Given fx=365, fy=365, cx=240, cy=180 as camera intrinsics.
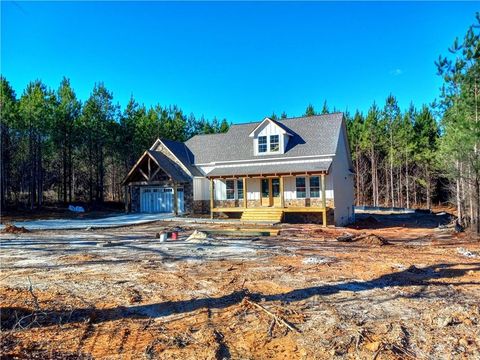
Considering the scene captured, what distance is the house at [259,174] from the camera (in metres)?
22.2

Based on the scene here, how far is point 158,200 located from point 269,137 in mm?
10123

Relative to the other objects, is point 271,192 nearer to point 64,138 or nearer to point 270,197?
point 270,197

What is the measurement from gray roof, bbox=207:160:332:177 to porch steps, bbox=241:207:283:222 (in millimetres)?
2356

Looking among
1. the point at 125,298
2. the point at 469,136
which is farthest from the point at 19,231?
the point at 469,136

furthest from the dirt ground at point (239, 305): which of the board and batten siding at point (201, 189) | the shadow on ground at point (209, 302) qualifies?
the board and batten siding at point (201, 189)

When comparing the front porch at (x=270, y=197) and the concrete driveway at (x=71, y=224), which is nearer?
the concrete driveway at (x=71, y=224)

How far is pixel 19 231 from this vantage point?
16.1 metres

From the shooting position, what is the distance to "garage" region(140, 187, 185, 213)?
90.1 feet

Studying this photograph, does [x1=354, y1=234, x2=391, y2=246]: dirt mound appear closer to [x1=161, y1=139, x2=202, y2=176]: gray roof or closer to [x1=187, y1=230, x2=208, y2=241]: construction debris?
[x1=187, y1=230, x2=208, y2=241]: construction debris

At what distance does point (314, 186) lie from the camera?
2225cm

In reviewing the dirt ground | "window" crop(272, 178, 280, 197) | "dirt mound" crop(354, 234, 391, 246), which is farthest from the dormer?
the dirt ground

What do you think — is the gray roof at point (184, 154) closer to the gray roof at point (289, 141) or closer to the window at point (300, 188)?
the gray roof at point (289, 141)

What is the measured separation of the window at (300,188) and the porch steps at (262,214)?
5.56ft

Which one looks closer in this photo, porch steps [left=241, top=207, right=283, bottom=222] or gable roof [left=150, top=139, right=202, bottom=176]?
porch steps [left=241, top=207, right=283, bottom=222]
